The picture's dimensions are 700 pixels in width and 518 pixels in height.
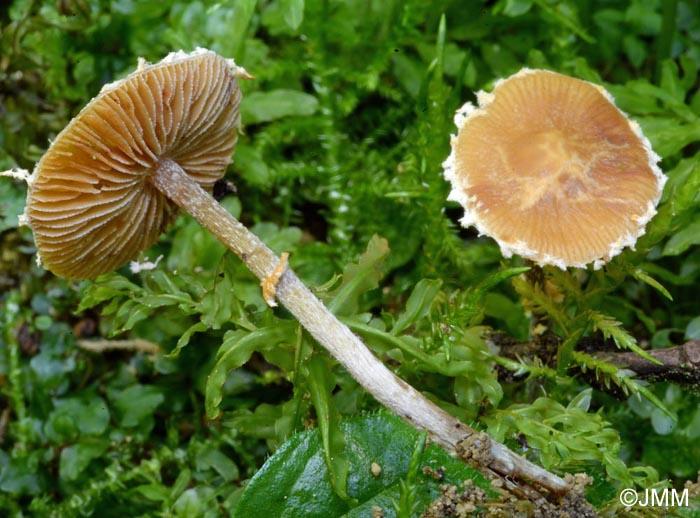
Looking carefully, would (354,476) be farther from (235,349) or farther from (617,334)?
(617,334)

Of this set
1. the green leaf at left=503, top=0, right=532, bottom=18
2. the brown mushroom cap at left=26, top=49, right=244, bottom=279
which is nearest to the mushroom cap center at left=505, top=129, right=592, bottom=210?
the green leaf at left=503, top=0, right=532, bottom=18

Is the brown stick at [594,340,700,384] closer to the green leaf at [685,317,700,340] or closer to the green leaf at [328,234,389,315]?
the green leaf at [685,317,700,340]

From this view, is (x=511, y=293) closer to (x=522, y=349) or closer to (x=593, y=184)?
(x=522, y=349)

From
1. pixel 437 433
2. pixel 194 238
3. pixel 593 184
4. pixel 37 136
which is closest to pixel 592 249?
pixel 593 184

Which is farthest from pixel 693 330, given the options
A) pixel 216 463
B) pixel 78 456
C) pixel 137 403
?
pixel 78 456

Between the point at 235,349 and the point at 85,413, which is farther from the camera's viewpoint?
the point at 85,413

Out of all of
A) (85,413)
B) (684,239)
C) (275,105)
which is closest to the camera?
(684,239)

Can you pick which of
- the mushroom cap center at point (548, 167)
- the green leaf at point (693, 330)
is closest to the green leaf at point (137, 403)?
the mushroom cap center at point (548, 167)

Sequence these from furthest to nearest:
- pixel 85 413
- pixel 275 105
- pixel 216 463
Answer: pixel 275 105 → pixel 85 413 → pixel 216 463

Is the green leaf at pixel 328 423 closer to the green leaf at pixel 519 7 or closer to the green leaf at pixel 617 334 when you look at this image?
the green leaf at pixel 617 334
